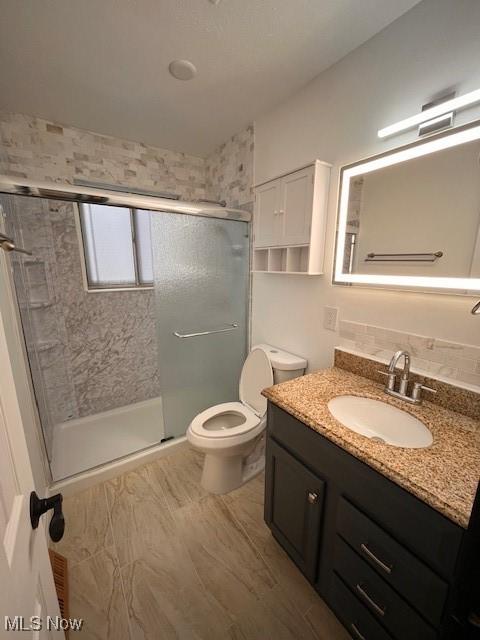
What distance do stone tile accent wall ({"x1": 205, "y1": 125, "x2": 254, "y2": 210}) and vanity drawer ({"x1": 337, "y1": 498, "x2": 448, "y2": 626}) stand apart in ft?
6.43

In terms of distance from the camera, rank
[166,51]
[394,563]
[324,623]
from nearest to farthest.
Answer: [394,563] < [324,623] < [166,51]

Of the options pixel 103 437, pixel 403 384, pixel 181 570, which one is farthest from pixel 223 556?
pixel 103 437

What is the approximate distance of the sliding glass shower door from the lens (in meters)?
1.84

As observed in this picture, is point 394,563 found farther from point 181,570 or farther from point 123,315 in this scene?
point 123,315

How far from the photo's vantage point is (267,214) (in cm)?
168

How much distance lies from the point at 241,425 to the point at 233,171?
1951mm

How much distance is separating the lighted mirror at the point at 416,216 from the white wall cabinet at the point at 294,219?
11 centimetres

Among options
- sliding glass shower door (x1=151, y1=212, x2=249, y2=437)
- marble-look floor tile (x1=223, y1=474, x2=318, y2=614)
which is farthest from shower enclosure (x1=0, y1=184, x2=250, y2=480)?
marble-look floor tile (x1=223, y1=474, x2=318, y2=614)

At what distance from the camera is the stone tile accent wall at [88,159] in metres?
1.74

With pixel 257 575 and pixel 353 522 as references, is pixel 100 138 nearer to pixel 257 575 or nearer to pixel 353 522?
pixel 353 522

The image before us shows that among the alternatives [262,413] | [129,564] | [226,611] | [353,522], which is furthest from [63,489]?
[353,522]

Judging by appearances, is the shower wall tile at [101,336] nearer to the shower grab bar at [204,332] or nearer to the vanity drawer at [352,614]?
the shower grab bar at [204,332]

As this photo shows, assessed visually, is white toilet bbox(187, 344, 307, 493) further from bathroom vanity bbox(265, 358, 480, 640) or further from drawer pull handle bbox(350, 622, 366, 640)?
drawer pull handle bbox(350, 622, 366, 640)

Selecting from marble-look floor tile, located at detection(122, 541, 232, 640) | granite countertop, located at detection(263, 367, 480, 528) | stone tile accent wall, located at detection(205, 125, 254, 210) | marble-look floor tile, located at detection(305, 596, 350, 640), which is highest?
stone tile accent wall, located at detection(205, 125, 254, 210)
